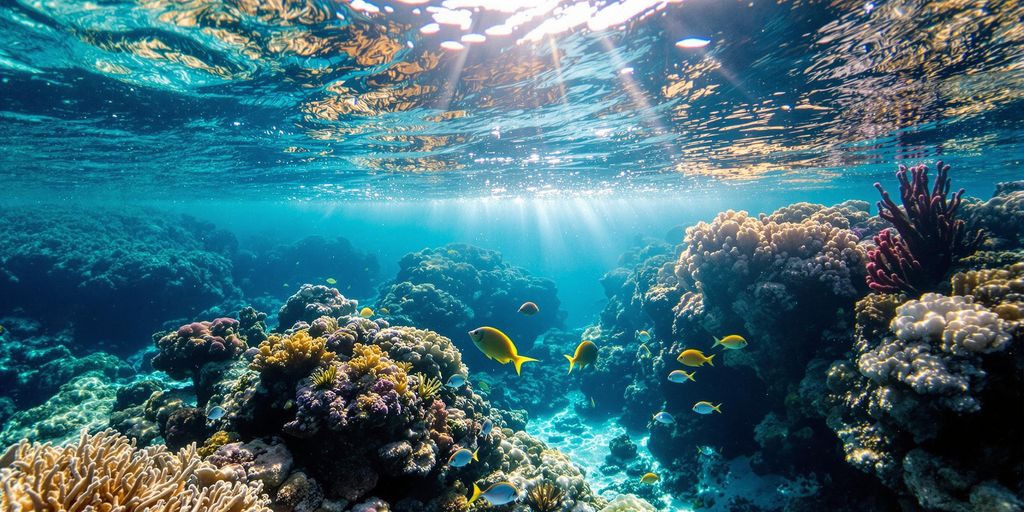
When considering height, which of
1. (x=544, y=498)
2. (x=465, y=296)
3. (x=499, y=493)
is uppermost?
(x=499, y=493)

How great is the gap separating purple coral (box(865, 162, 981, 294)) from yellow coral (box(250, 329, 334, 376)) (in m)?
9.26

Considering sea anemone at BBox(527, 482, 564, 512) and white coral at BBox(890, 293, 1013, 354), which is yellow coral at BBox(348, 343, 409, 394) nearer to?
sea anemone at BBox(527, 482, 564, 512)

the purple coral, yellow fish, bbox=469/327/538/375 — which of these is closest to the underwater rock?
yellow fish, bbox=469/327/538/375

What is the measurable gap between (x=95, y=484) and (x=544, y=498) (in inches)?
207

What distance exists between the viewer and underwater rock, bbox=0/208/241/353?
19656 mm

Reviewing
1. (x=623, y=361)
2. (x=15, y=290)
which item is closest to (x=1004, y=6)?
(x=623, y=361)

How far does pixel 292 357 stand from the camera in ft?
18.4

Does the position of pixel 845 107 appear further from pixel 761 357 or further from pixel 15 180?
pixel 15 180

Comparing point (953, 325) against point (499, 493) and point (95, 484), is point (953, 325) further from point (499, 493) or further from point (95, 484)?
point (95, 484)

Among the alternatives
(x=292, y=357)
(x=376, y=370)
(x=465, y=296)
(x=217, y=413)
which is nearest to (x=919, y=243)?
(x=376, y=370)

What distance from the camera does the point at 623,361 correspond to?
19219 mm

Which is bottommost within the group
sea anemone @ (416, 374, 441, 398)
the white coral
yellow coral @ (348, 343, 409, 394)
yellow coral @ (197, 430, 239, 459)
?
yellow coral @ (197, 430, 239, 459)

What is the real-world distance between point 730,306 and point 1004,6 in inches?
278

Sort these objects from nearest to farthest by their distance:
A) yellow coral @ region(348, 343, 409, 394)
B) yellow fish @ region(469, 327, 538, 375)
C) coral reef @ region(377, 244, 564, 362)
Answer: yellow coral @ region(348, 343, 409, 394)
yellow fish @ region(469, 327, 538, 375)
coral reef @ region(377, 244, 564, 362)
